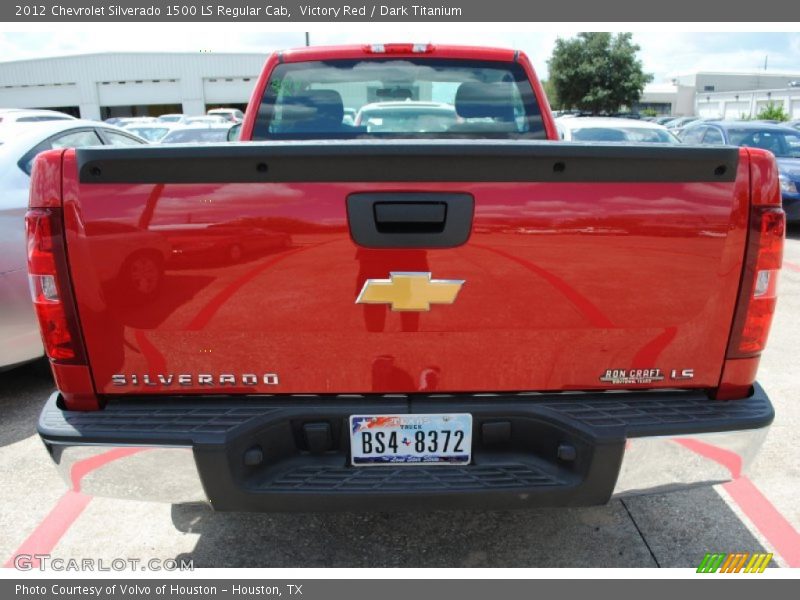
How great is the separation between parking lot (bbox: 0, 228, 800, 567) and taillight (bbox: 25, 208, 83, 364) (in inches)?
42.4

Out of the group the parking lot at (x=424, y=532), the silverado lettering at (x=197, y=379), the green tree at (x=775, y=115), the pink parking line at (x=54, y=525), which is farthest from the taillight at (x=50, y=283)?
the green tree at (x=775, y=115)

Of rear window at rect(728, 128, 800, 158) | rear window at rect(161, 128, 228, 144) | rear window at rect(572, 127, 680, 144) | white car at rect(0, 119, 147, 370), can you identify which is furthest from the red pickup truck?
rear window at rect(161, 128, 228, 144)

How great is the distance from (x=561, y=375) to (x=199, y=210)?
1233mm

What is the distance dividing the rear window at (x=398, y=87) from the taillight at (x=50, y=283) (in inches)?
65.2

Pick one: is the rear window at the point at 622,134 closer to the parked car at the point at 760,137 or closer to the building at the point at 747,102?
the parked car at the point at 760,137

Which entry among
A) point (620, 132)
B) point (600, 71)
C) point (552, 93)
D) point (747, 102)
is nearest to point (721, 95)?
point (747, 102)

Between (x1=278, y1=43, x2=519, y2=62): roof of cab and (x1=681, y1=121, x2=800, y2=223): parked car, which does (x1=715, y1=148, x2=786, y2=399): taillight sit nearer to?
(x1=278, y1=43, x2=519, y2=62): roof of cab

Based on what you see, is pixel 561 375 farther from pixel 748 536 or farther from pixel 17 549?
Answer: pixel 17 549

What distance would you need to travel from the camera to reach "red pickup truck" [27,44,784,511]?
72.6 inches

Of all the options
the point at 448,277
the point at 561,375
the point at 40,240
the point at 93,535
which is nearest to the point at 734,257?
the point at 561,375

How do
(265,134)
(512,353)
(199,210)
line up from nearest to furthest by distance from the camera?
(199,210), (512,353), (265,134)

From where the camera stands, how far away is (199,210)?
1.83 meters

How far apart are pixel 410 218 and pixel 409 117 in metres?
1.91

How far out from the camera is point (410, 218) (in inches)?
73.3
